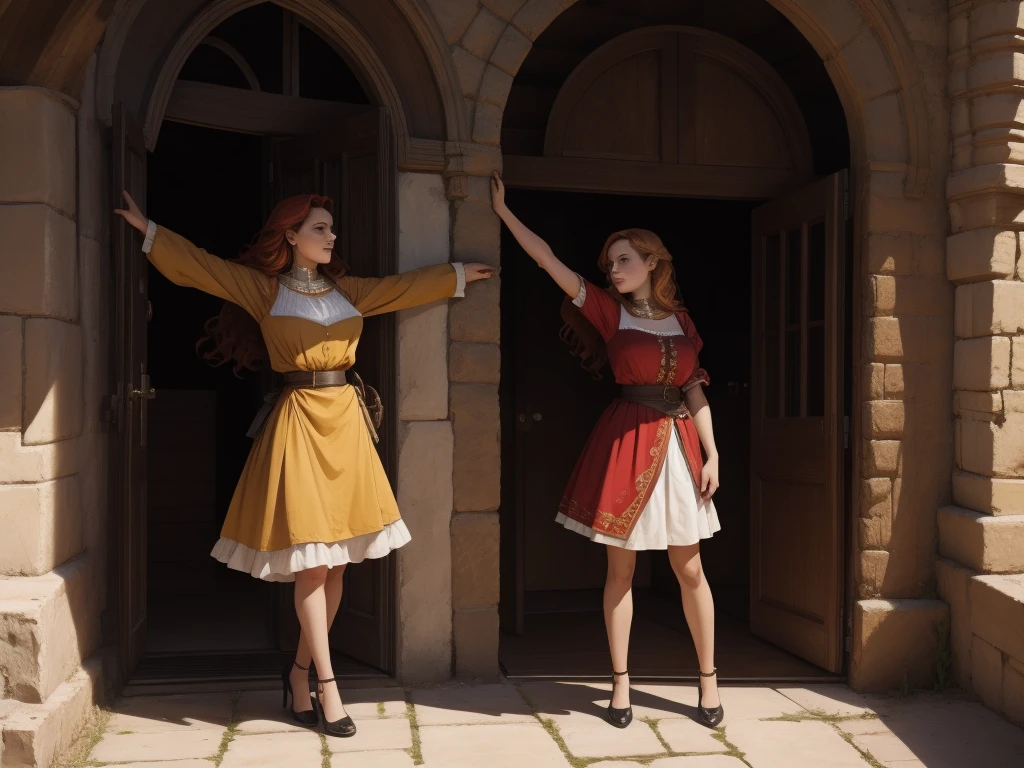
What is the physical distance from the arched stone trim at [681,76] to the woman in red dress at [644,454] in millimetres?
1083

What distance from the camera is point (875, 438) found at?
181 inches

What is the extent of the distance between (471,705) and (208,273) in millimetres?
1913

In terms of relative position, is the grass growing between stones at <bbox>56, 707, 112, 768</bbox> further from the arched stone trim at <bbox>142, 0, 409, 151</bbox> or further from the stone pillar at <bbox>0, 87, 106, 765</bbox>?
the arched stone trim at <bbox>142, 0, 409, 151</bbox>

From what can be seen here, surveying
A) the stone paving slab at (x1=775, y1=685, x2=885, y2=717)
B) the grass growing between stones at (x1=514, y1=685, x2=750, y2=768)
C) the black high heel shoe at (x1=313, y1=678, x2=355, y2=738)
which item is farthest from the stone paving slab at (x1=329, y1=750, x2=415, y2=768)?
the stone paving slab at (x1=775, y1=685, x2=885, y2=717)

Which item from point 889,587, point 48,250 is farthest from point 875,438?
point 48,250

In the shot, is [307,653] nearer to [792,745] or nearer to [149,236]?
[149,236]

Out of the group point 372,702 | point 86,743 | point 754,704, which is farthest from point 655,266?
point 86,743

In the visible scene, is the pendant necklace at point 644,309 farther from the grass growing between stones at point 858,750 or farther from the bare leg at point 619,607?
the grass growing between stones at point 858,750

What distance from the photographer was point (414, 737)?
378 centimetres

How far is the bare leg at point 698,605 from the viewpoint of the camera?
13.4 ft

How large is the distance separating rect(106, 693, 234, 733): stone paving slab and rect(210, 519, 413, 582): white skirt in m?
0.58

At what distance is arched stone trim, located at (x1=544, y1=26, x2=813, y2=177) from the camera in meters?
5.12

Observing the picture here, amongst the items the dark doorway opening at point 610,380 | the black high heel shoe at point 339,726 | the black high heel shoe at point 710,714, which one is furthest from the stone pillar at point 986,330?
the black high heel shoe at point 339,726

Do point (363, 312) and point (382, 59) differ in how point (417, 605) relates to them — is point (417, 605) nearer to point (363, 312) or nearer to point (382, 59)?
point (363, 312)
